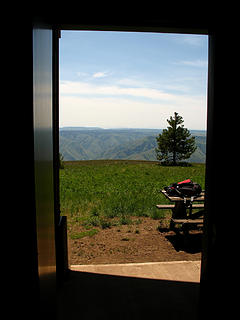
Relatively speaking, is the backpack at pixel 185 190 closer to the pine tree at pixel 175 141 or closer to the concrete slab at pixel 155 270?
the concrete slab at pixel 155 270

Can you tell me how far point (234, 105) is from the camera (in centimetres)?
164

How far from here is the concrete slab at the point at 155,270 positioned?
4098 mm

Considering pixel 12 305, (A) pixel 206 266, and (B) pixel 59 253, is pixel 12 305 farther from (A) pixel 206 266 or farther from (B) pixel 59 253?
(B) pixel 59 253

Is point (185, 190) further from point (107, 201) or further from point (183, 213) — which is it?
point (107, 201)

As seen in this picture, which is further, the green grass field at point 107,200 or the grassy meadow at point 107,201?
the green grass field at point 107,200

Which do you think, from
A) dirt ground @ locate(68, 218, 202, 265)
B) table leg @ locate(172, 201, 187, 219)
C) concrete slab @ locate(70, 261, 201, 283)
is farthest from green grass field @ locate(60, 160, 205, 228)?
concrete slab @ locate(70, 261, 201, 283)

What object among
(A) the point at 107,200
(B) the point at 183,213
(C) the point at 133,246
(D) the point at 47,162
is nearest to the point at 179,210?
(B) the point at 183,213

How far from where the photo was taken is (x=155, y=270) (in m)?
4.30

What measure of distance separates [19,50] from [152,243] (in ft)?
16.6

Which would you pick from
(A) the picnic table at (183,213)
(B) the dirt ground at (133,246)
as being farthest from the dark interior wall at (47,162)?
(A) the picnic table at (183,213)

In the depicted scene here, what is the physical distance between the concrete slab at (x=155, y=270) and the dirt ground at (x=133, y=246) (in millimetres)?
356

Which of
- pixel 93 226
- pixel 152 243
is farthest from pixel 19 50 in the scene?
pixel 93 226

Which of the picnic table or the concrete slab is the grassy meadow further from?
the concrete slab

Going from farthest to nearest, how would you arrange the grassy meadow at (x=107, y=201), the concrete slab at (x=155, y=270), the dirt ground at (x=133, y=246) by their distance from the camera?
the grassy meadow at (x=107, y=201) → the dirt ground at (x=133, y=246) → the concrete slab at (x=155, y=270)
